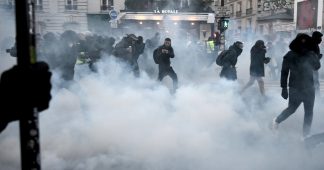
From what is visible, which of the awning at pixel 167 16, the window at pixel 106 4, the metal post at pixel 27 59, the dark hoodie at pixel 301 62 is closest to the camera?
the metal post at pixel 27 59

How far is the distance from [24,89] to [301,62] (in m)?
4.49

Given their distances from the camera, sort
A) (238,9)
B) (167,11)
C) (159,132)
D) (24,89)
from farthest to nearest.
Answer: (238,9), (167,11), (159,132), (24,89)

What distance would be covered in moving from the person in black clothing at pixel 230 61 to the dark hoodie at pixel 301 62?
2.87 meters

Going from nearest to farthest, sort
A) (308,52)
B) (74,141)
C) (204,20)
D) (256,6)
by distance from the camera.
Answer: (74,141) < (308,52) < (204,20) < (256,6)

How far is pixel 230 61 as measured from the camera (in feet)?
28.3

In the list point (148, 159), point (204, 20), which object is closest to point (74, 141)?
point (148, 159)

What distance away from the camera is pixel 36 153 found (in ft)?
6.89

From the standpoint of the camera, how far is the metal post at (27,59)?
1983mm

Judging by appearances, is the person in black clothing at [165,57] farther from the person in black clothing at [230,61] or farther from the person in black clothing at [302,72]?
the person in black clothing at [302,72]

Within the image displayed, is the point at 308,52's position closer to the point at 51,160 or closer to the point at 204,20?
the point at 51,160

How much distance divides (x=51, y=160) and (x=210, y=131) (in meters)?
2.20

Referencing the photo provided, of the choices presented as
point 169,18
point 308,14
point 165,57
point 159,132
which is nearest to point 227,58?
point 165,57

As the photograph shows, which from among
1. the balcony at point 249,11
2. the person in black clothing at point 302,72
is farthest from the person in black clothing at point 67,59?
the balcony at point 249,11

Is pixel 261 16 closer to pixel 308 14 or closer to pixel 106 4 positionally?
pixel 308 14
